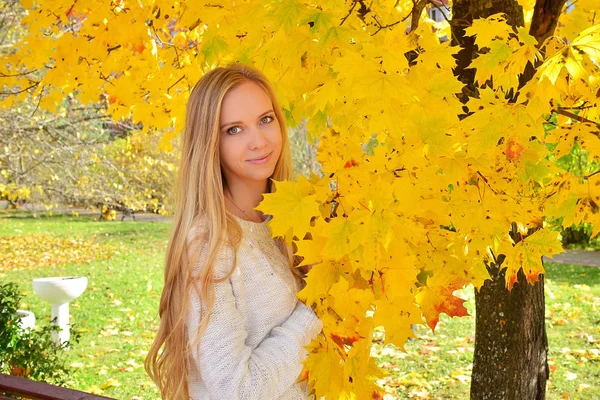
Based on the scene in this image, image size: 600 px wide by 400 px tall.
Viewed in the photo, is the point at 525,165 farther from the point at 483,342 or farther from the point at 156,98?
the point at 156,98

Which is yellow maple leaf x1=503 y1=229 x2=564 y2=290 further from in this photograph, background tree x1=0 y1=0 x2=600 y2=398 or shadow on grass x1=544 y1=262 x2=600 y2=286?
shadow on grass x1=544 y1=262 x2=600 y2=286

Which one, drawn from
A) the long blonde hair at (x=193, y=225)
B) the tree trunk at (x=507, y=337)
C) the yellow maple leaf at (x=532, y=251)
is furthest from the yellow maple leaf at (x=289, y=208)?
the tree trunk at (x=507, y=337)

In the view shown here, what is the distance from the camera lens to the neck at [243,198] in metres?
2.06

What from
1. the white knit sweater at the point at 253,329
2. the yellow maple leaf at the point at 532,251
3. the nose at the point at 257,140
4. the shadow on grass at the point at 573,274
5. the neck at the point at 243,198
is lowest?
the shadow on grass at the point at 573,274

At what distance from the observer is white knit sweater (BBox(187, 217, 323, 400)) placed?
1.74 m

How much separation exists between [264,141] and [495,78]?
735 mm

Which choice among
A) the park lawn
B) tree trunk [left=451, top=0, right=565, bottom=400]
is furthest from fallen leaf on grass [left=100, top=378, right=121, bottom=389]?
tree trunk [left=451, top=0, right=565, bottom=400]

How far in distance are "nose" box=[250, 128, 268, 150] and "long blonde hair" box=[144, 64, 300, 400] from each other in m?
0.10

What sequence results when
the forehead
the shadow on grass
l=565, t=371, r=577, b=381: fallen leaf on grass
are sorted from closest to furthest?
the forehead < l=565, t=371, r=577, b=381: fallen leaf on grass < the shadow on grass

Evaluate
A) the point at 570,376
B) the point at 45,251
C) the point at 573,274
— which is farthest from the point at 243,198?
the point at 45,251

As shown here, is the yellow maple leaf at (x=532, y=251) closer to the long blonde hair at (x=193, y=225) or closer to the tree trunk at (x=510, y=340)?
the long blonde hair at (x=193, y=225)

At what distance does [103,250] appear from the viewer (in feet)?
40.0

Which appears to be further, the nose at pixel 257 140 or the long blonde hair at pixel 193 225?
the nose at pixel 257 140

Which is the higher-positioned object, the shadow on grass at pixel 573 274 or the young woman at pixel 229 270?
the young woman at pixel 229 270
